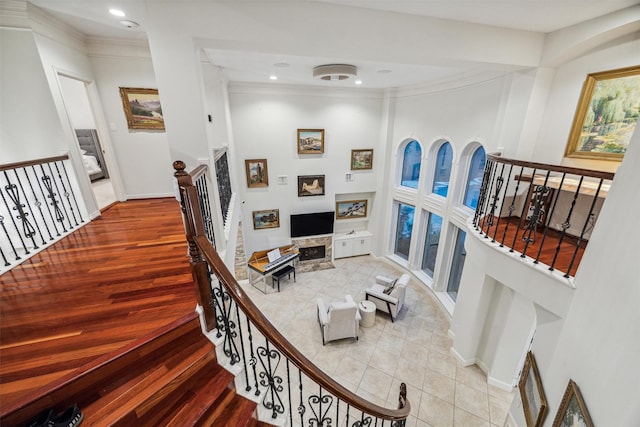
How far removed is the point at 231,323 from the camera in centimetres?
180

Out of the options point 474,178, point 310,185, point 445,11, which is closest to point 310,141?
point 310,185

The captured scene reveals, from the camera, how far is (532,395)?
2557 millimetres

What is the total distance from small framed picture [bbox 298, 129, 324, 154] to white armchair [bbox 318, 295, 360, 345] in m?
4.17

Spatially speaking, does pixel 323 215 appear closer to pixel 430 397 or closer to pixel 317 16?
pixel 430 397

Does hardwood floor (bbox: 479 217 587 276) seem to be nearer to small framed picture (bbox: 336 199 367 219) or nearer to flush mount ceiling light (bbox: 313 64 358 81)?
flush mount ceiling light (bbox: 313 64 358 81)

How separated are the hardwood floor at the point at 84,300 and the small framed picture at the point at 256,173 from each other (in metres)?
3.70

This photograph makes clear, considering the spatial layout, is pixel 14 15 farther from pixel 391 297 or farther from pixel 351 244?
pixel 351 244

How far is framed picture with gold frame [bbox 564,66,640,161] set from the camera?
2.78 m

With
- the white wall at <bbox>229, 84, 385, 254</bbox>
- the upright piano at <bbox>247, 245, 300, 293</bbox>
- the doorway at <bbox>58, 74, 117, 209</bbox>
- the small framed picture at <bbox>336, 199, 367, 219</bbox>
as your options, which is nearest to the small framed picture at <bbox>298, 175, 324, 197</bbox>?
the white wall at <bbox>229, 84, 385, 254</bbox>

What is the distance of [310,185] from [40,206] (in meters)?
5.30

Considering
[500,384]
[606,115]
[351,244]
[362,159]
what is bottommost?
[500,384]

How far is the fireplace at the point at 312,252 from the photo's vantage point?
764 centimetres

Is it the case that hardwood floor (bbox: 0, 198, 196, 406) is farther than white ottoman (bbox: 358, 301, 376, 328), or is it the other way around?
white ottoman (bbox: 358, 301, 376, 328)

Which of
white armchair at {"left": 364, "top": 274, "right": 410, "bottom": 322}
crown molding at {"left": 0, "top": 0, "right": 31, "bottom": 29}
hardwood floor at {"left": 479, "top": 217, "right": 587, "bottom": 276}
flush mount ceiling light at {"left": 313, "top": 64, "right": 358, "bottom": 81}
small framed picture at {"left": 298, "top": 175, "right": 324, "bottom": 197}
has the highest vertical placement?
crown molding at {"left": 0, "top": 0, "right": 31, "bottom": 29}
